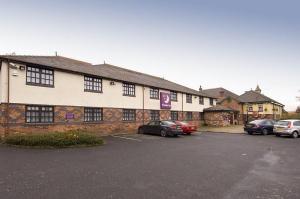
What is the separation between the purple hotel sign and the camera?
28297 mm

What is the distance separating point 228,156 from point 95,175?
6.50m

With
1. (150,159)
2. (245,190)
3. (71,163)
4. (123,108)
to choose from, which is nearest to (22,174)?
(71,163)

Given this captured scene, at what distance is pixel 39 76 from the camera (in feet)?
57.0

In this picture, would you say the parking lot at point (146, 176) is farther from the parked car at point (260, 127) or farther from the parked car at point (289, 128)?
the parked car at point (260, 127)

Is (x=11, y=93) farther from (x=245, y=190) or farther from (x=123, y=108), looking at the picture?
(x=245, y=190)

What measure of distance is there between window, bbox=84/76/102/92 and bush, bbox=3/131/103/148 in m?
6.93

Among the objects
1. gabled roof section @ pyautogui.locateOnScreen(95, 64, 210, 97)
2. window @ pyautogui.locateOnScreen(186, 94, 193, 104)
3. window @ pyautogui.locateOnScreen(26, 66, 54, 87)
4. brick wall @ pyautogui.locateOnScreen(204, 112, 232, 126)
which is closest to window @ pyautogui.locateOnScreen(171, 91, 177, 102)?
gabled roof section @ pyautogui.locateOnScreen(95, 64, 210, 97)

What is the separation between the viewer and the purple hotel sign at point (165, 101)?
1114 inches

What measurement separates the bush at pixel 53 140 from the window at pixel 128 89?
397 inches

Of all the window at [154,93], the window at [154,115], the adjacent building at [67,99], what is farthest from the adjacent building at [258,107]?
the adjacent building at [67,99]

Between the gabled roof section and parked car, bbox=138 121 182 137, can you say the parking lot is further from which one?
the gabled roof section

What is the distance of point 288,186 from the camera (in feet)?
21.3

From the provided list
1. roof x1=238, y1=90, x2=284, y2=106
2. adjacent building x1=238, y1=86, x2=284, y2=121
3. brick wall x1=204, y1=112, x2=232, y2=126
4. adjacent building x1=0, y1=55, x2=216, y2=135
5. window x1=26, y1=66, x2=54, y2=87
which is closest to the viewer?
adjacent building x1=0, y1=55, x2=216, y2=135

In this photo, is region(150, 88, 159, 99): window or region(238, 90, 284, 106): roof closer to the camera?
region(150, 88, 159, 99): window
